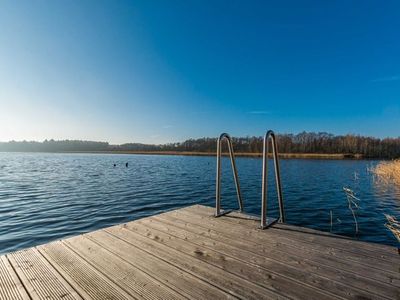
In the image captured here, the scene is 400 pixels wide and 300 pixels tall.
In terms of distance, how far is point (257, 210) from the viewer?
12.2 metres

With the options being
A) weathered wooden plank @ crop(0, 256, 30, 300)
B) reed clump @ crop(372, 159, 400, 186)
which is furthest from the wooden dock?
reed clump @ crop(372, 159, 400, 186)

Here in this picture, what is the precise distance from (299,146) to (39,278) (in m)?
122

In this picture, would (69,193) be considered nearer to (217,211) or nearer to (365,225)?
(217,211)

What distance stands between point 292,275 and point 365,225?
926 cm

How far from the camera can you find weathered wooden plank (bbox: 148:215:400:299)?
2.52m

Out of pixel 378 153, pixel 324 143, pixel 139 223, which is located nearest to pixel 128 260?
pixel 139 223

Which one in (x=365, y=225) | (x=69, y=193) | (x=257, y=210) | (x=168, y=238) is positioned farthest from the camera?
(x=69, y=193)

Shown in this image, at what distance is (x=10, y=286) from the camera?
8.64 ft

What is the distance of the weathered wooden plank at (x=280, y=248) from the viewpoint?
287 centimetres

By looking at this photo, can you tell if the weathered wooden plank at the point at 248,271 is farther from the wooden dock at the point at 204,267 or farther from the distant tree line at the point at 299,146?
the distant tree line at the point at 299,146

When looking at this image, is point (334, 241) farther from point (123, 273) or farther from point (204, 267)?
point (123, 273)

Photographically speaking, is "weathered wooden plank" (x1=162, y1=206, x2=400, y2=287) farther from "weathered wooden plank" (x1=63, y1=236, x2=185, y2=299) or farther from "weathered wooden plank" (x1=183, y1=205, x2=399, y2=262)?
"weathered wooden plank" (x1=63, y1=236, x2=185, y2=299)

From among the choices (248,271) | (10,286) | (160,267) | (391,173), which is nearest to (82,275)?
(10,286)

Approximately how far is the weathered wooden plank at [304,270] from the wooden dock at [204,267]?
11mm
